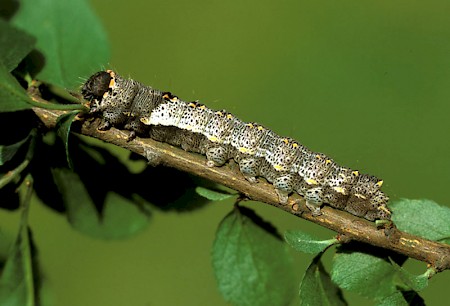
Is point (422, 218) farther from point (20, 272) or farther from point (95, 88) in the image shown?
point (20, 272)

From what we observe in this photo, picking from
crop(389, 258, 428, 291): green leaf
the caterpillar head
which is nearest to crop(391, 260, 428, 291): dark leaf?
crop(389, 258, 428, 291): green leaf

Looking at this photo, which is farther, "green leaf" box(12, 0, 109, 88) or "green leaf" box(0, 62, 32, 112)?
"green leaf" box(12, 0, 109, 88)

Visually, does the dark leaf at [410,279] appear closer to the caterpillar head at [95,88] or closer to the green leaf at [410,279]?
the green leaf at [410,279]

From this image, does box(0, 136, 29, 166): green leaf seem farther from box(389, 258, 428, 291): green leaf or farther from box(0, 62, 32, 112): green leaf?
box(389, 258, 428, 291): green leaf

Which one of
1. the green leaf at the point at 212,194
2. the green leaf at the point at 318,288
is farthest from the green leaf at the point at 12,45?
the green leaf at the point at 318,288

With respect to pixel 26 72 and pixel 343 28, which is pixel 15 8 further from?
pixel 343 28
